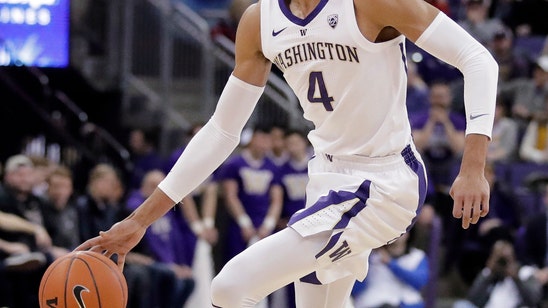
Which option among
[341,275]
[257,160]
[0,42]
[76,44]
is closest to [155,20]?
[76,44]

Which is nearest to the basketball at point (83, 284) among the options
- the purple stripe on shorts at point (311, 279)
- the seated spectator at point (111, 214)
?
the purple stripe on shorts at point (311, 279)

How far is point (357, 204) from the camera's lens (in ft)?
15.8

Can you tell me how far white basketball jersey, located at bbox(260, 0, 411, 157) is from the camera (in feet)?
15.8

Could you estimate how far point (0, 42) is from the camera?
1283 centimetres

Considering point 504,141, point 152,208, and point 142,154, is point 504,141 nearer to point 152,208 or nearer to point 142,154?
point 142,154

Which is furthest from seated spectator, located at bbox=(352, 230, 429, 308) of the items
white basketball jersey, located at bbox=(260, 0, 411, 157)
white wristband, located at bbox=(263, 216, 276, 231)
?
white basketball jersey, located at bbox=(260, 0, 411, 157)

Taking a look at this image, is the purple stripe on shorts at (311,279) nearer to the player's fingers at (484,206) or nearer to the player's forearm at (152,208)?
the player's forearm at (152,208)

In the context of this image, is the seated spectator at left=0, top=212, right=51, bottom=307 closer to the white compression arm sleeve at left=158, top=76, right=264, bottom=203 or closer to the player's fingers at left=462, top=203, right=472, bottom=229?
the white compression arm sleeve at left=158, top=76, right=264, bottom=203

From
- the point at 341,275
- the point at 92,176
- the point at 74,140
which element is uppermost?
the point at 341,275

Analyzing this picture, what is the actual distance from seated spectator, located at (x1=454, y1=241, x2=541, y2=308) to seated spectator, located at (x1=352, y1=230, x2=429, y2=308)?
0.56m

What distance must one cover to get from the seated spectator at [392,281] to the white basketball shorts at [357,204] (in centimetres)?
545

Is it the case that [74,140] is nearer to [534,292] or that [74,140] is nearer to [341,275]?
[534,292]

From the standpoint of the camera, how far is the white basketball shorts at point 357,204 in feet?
15.6

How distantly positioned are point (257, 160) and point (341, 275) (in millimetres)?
6532
